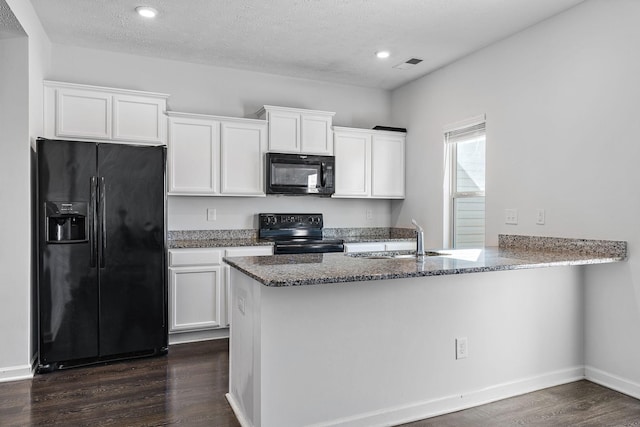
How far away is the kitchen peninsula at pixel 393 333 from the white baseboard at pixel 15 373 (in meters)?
1.57

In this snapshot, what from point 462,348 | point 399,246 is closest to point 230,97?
point 399,246

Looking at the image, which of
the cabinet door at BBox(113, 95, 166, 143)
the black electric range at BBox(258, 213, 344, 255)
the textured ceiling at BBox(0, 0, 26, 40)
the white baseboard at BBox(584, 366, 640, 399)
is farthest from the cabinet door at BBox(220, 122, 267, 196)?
the white baseboard at BBox(584, 366, 640, 399)

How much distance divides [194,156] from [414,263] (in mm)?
2506

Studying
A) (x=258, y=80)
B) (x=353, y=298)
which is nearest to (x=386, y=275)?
(x=353, y=298)

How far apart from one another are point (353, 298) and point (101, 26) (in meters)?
3.02

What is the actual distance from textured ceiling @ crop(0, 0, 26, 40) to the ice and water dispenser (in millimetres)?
1196

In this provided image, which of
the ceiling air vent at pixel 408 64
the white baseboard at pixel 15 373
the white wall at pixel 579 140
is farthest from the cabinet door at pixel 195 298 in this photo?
the ceiling air vent at pixel 408 64

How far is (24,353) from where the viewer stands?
9.90 ft

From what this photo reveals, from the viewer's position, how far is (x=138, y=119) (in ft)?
12.2

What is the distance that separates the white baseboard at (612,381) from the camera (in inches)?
106

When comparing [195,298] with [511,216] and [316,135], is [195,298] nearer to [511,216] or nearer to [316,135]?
[316,135]

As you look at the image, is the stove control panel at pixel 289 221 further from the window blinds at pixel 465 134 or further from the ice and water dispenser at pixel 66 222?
the ice and water dispenser at pixel 66 222

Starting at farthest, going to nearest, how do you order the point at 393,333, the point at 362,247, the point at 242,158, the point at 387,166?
the point at 387,166
the point at 362,247
the point at 242,158
the point at 393,333

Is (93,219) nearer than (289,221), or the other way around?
(93,219)
